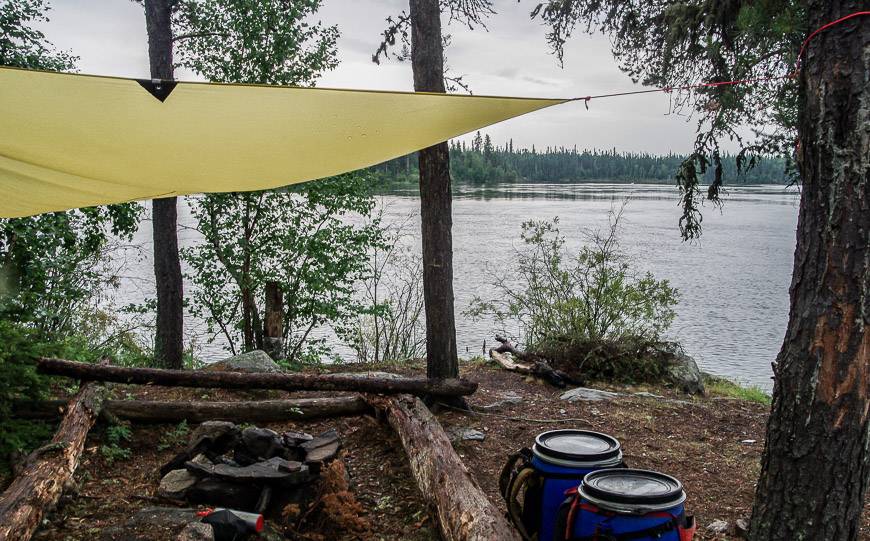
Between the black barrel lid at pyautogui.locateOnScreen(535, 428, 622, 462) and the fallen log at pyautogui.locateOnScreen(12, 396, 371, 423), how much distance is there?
2.04 metres

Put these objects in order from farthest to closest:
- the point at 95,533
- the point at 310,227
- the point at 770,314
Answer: the point at 770,314 → the point at 310,227 → the point at 95,533

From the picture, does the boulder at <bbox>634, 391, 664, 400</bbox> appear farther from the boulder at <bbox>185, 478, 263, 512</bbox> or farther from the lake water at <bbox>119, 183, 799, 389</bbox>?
the boulder at <bbox>185, 478, 263, 512</bbox>

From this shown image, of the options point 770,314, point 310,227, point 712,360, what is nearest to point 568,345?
point 310,227

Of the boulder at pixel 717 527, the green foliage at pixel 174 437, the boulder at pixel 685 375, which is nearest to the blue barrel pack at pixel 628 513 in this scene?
the boulder at pixel 717 527

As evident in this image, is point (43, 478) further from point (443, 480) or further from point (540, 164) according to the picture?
point (540, 164)

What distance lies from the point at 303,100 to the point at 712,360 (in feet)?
25.2

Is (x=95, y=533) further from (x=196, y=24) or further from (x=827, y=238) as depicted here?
(x=196, y=24)

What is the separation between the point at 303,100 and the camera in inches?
104

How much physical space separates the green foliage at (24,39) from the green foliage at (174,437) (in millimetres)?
3038

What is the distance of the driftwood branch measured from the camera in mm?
5730

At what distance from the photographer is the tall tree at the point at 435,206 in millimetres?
4074

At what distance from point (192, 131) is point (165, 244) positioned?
314 centimetres

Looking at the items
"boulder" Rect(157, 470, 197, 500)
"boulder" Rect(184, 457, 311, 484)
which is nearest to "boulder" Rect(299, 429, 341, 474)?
"boulder" Rect(184, 457, 311, 484)

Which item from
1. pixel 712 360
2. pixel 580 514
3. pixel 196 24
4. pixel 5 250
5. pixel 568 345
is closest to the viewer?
pixel 580 514
